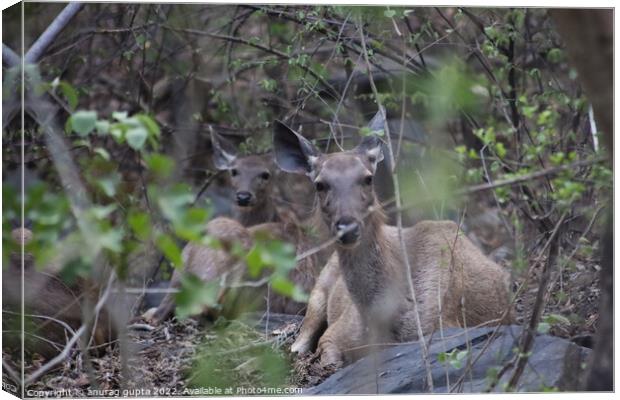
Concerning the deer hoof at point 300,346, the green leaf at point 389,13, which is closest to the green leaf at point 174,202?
the green leaf at point 389,13

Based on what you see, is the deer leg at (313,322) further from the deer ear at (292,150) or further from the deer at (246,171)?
the deer at (246,171)

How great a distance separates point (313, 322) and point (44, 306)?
2339mm

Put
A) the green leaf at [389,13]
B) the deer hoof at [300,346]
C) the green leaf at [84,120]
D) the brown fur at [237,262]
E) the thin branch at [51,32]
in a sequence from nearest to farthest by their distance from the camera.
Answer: the green leaf at [84,120], the thin branch at [51,32], the green leaf at [389,13], the deer hoof at [300,346], the brown fur at [237,262]

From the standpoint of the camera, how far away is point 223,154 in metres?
11.7

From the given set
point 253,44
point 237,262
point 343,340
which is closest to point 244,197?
point 237,262

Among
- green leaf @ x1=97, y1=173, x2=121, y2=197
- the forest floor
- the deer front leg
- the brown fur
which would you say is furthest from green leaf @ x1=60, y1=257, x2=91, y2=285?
the brown fur

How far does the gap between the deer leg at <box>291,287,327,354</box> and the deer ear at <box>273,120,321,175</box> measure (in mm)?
1338

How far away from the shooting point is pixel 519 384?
6.36 m

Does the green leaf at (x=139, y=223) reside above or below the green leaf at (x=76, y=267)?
above

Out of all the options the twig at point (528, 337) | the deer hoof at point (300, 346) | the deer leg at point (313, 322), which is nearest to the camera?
the twig at point (528, 337)

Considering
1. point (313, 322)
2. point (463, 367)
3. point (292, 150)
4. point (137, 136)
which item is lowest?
point (313, 322)

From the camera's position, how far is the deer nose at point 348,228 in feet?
23.7

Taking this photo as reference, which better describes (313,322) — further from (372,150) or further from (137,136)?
(137,136)

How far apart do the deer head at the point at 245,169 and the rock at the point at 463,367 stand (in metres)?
4.44
